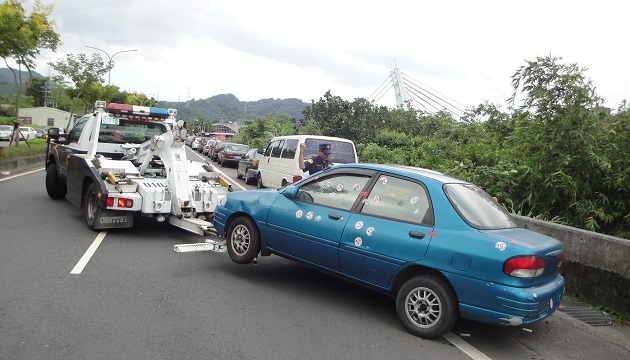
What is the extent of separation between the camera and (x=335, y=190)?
551 cm

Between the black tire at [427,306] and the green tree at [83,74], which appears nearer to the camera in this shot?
the black tire at [427,306]

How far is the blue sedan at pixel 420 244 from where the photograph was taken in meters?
4.21

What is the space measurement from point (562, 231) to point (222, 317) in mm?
4518

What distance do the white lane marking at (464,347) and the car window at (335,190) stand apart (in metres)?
1.63

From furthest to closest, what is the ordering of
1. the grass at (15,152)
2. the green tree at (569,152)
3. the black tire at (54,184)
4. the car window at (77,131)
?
A: the grass at (15,152)
the black tire at (54,184)
the car window at (77,131)
the green tree at (569,152)

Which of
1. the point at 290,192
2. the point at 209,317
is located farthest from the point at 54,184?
the point at 209,317

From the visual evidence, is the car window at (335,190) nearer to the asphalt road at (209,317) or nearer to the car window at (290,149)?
the asphalt road at (209,317)

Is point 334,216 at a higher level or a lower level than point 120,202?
higher

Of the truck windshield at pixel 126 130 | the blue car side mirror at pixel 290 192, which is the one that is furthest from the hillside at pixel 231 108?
the blue car side mirror at pixel 290 192

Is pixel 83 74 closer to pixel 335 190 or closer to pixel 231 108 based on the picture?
pixel 335 190

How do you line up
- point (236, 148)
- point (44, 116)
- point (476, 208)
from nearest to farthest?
point (476, 208), point (236, 148), point (44, 116)

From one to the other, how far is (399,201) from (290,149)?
8.34 meters

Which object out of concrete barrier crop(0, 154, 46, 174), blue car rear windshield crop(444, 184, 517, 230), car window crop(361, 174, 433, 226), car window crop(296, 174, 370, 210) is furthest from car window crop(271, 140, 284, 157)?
concrete barrier crop(0, 154, 46, 174)

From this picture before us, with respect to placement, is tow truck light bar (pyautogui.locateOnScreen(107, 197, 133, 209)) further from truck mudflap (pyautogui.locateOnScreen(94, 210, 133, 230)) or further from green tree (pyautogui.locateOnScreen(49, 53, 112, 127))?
green tree (pyautogui.locateOnScreen(49, 53, 112, 127))
